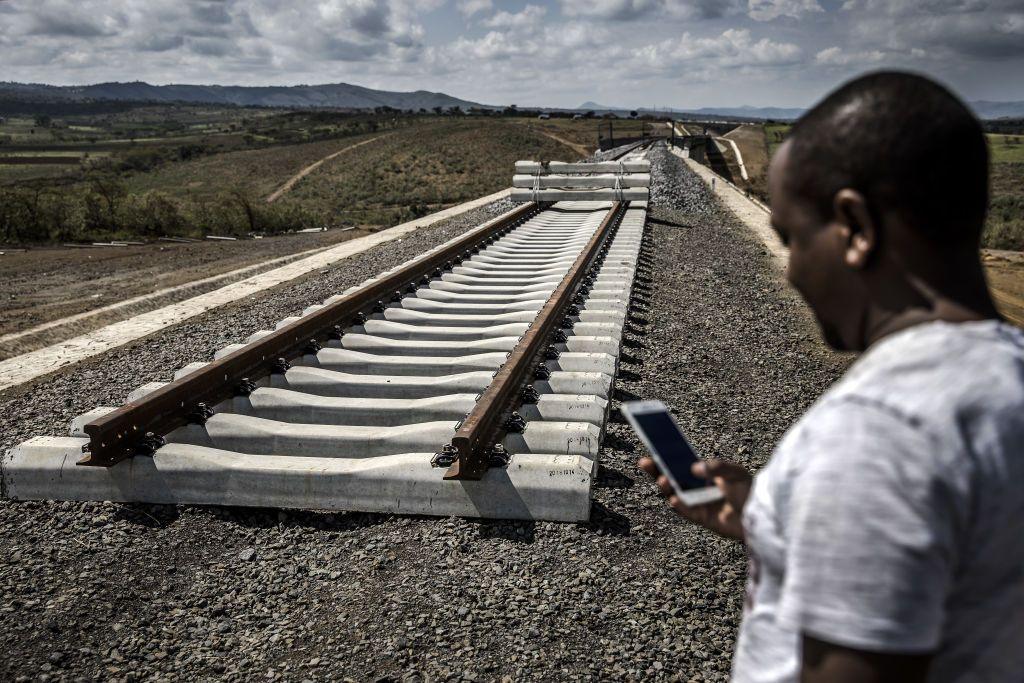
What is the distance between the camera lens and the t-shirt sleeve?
89 cm

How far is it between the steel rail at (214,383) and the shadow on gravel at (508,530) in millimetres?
2113

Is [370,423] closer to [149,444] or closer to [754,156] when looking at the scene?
[149,444]

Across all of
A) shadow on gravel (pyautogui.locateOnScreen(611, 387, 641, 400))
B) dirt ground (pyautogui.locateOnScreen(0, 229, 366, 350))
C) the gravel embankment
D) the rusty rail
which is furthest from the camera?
dirt ground (pyautogui.locateOnScreen(0, 229, 366, 350))

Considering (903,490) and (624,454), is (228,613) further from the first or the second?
(903,490)

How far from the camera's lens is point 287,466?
4.36m

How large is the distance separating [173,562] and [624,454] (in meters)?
2.64

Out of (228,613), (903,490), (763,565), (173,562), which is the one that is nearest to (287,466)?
(173,562)

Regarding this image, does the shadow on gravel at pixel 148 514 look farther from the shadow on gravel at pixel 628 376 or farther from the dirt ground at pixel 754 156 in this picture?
the dirt ground at pixel 754 156

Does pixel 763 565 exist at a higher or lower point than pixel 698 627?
higher

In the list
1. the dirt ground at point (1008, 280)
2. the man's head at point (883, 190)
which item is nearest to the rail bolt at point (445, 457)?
the man's head at point (883, 190)

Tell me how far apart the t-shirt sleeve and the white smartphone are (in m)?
0.59

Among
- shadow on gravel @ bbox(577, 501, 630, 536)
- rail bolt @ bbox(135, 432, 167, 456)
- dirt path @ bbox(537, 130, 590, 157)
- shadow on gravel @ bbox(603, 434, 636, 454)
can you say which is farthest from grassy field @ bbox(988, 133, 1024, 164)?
rail bolt @ bbox(135, 432, 167, 456)

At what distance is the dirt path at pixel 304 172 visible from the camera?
5578 cm

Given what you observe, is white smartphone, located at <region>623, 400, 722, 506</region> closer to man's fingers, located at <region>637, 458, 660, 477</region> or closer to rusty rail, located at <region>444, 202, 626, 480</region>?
man's fingers, located at <region>637, 458, 660, 477</region>
